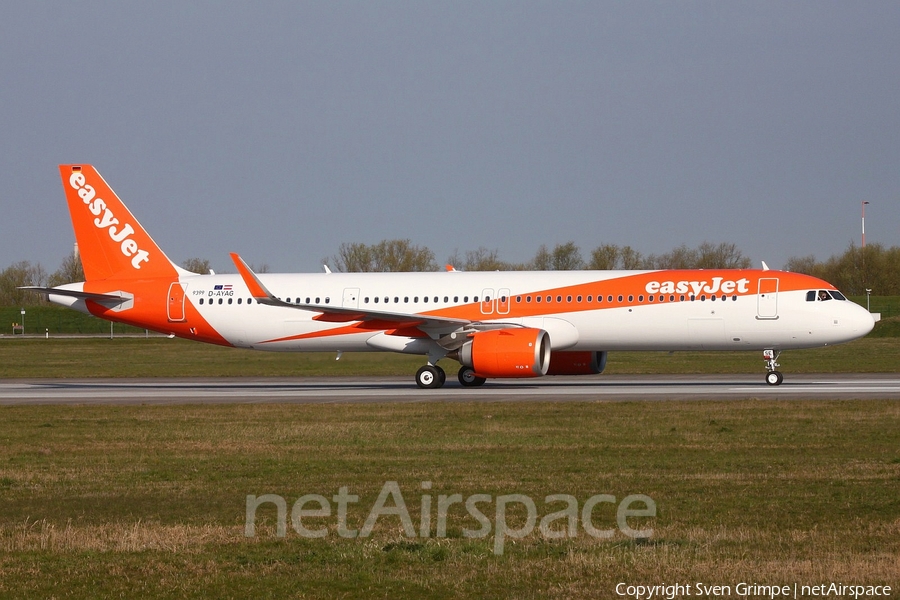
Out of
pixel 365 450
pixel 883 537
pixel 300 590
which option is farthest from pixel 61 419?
pixel 883 537

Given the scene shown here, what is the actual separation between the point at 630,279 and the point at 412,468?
18.5 meters

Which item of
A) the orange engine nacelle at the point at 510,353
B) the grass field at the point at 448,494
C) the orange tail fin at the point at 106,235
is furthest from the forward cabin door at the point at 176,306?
the grass field at the point at 448,494

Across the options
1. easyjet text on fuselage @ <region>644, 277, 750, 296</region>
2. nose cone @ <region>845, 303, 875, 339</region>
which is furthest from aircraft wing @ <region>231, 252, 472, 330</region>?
nose cone @ <region>845, 303, 875, 339</region>

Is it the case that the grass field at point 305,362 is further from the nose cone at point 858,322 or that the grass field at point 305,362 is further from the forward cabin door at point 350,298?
the nose cone at point 858,322

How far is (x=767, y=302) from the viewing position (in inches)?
1231

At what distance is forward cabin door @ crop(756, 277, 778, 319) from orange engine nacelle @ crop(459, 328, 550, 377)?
6.21 metres

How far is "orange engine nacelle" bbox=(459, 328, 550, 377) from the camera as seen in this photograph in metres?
30.0

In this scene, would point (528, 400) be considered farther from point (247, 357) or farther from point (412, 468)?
point (247, 357)

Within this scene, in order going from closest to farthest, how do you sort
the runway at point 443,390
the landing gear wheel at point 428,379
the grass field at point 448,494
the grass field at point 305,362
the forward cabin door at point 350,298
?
1. the grass field at point 448,494
2. the runway at point 443,390
3. the landing gear wheel at point 428,379
4. the forward cabin door at point 350,298
5. the grass field at point 305,362

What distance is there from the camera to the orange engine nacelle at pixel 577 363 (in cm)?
3369

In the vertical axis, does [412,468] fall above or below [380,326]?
below

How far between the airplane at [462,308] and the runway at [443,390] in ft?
3.75

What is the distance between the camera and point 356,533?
34.3 feet

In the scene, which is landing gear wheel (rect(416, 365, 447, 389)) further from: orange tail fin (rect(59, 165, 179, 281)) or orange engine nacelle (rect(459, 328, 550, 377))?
orange tail fin (rect(59, 165, 179, 281))
